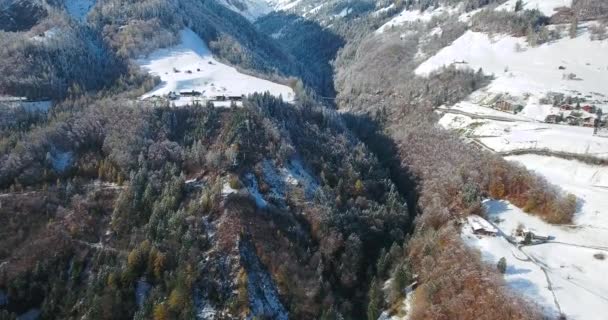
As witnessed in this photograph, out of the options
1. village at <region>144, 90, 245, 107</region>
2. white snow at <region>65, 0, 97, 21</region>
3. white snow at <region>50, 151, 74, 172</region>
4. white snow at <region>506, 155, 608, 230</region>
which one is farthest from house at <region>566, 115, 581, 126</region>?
white snow at <region>65, 0, 97, 21</region>

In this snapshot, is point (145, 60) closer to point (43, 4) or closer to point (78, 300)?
point (43, 4)

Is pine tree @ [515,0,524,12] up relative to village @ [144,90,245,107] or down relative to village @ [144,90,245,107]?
up

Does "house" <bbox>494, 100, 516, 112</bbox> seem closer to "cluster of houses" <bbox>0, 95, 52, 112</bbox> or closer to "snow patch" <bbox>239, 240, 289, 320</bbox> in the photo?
"snow patch" <bbox>239, 240, 289, 320</bbox>

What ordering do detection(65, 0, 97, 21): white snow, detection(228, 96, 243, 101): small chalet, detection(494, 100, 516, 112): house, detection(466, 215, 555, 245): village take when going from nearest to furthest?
detection(466, 215, 555, 245): village, detection(228, 96, 243, 101): small chalet, detection(494, 100, 516, 112): house, detection(65, 0, 97, 21): white snow

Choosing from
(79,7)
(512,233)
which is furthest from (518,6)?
(79,7)

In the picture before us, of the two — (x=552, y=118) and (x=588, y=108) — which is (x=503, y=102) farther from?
(x=588, y=108)

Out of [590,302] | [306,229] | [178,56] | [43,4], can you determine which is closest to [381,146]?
[306,229]

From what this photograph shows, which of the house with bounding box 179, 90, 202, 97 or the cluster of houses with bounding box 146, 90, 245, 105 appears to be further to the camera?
the house with bounding box 179, 90, 202, 97

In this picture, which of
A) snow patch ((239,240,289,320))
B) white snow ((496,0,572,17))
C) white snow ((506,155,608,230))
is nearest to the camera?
snow patch ((239,240,289,320))
